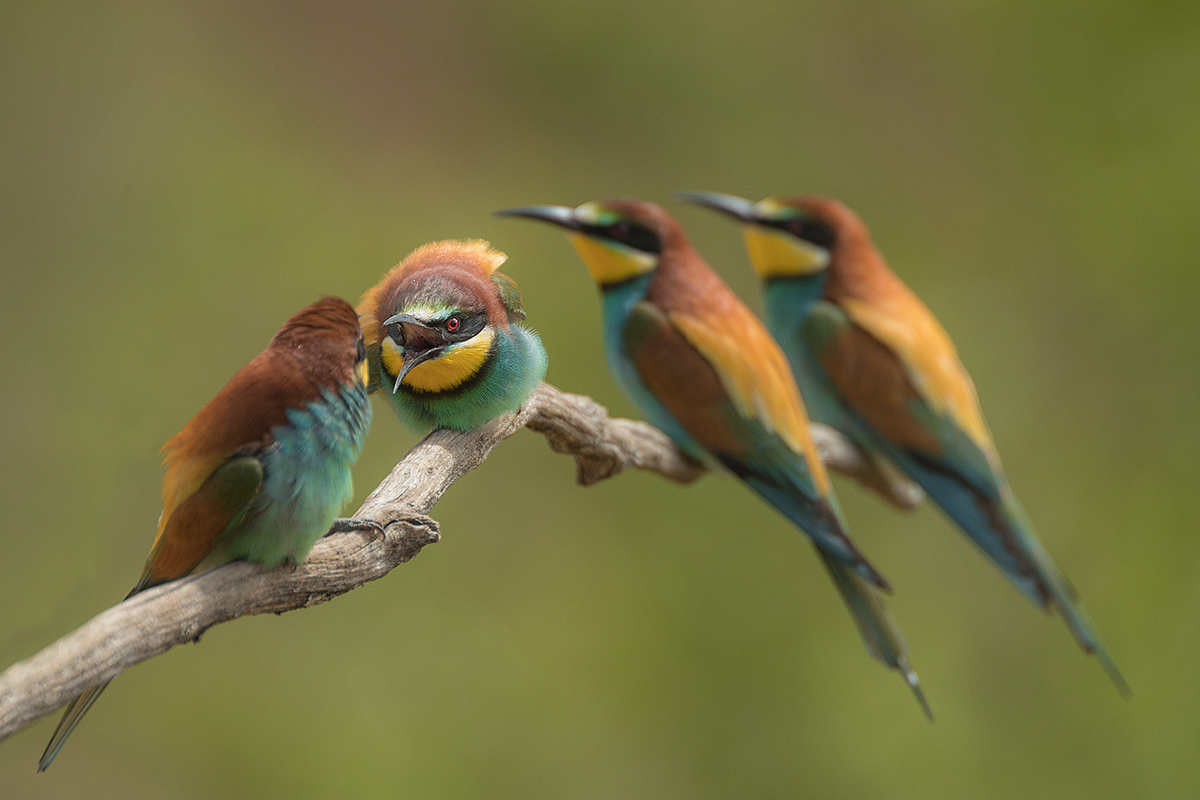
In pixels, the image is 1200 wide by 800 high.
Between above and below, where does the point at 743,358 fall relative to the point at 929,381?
above

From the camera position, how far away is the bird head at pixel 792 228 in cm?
162

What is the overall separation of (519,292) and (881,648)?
0.88 metres

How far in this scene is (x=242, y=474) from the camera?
704 millimetres

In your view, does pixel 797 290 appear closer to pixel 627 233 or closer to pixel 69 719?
pixel 627 233

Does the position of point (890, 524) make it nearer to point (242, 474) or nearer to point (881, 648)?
point (881, 648)

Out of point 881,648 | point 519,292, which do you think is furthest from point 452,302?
point 881,648

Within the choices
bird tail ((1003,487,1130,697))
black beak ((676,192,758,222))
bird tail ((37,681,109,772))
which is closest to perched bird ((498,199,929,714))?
black beak ((676,192,758,222))

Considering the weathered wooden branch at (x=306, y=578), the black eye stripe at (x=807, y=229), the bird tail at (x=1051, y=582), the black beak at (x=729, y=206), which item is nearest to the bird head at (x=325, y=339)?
the weathered wooden branch at (x=306, y=578)

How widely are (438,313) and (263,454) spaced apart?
196 mm

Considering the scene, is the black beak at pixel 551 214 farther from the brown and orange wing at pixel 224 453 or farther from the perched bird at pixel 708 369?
the brown and orange wing at pixel 224 453

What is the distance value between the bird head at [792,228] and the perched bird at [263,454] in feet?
3.30

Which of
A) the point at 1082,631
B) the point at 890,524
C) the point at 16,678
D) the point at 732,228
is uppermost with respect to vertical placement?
the point at 16,678

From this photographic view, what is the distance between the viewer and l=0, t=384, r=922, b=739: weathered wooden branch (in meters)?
0.61

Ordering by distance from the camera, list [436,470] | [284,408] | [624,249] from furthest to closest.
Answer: [624,249]
[436,470]
[284,408]
